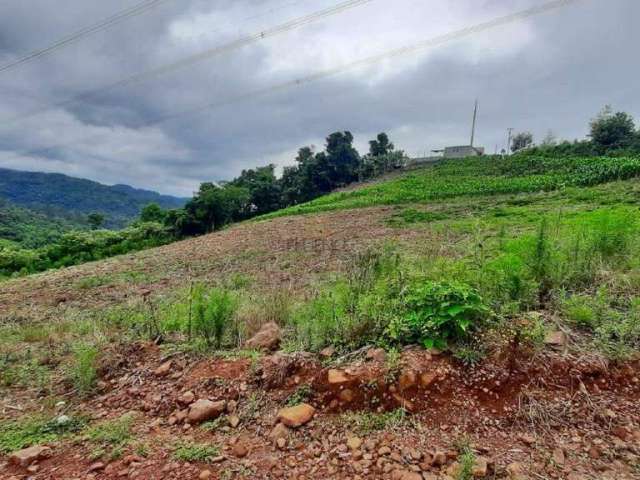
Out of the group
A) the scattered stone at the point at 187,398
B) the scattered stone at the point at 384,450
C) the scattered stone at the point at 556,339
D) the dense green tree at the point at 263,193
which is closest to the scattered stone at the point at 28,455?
the scattered stone at the point at 187,398

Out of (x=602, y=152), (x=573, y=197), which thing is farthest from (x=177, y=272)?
(x=602, y=152)

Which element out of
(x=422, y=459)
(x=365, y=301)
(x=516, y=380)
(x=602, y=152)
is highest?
(x=602, y=152)

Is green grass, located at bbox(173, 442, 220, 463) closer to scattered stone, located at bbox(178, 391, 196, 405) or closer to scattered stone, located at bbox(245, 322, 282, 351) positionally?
scattered stone, located at bbox(178, 391, 196, 405)

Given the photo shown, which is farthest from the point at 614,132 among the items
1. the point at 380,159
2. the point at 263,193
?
the point at 263,193

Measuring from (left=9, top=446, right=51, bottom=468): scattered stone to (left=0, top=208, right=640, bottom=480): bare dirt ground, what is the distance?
0.07ft

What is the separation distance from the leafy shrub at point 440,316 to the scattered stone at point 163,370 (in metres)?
2.05

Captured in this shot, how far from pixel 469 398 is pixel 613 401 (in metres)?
0.89

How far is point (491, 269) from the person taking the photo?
3.44m

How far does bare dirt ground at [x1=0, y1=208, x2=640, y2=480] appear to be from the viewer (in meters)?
1.95

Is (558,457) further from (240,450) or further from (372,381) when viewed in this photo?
(240,450)

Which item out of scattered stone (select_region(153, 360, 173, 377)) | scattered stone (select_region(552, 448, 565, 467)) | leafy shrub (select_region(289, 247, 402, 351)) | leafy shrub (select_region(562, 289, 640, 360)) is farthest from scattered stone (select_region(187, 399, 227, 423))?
leafy shrub (select_region(562, 289, 640, 360))

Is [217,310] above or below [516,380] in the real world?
above

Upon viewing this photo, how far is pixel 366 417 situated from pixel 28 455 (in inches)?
90.7

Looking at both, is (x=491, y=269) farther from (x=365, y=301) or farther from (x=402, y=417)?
(x=402, y=417)
